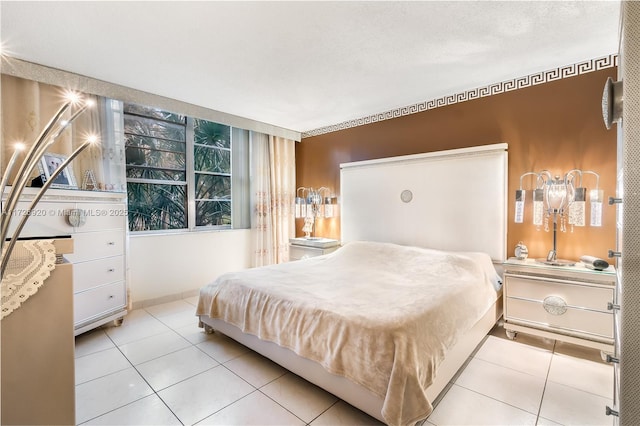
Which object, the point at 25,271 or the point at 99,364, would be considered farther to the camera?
the point at 99,364

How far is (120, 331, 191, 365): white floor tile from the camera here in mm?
2362

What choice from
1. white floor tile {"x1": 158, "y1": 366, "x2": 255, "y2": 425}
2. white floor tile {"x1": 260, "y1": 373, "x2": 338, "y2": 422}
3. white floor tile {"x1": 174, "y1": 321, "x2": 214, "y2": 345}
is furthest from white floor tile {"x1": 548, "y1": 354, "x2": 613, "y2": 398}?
white floor tile {"x1": 174, "y1": 321, "x2": 214, "y2": 345}

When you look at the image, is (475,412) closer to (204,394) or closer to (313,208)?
(204,394)

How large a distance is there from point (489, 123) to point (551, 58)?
2.36 ft

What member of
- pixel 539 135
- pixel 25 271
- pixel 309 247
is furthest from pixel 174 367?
pixel 539 135

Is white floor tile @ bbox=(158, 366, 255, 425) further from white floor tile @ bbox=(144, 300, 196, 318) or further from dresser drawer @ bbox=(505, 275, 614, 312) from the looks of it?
dresser drawer @ bbox=(505, 275, 614, 312)

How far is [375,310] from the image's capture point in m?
1.80

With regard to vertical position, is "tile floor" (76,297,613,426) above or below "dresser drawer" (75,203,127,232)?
below

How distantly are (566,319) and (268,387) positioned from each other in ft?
7.88

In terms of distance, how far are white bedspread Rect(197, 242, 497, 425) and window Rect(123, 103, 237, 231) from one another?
1744mm

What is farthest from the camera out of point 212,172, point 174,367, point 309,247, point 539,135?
point 212,172

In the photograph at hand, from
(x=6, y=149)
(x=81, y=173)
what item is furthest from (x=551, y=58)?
(x=6, y=149)

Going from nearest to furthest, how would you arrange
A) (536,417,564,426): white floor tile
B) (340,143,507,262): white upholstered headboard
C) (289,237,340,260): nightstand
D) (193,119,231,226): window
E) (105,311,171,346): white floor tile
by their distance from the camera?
(536,417,564,426): white floor tile → (105,311,171,346): white floor tile → (340,143,507,262): white upholstered headboard → (289,237,340,260): nightstand → (193,119,231,226): window

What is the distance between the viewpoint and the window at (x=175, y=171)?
365 centimetres
